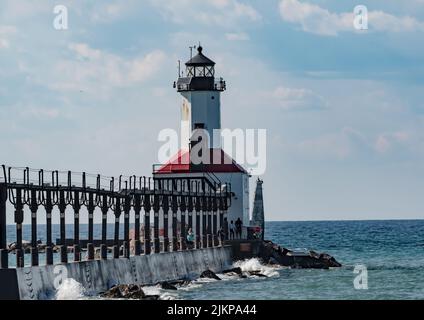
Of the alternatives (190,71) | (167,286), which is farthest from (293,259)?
(167,286)

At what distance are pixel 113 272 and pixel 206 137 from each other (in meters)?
35.6

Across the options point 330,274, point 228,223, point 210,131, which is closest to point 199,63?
point 210,131

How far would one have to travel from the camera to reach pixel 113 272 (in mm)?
66750

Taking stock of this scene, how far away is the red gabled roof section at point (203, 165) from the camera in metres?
97.1

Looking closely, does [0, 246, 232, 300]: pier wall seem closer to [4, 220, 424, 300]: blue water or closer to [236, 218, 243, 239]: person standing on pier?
[4, 220, 424, 300]: blue water

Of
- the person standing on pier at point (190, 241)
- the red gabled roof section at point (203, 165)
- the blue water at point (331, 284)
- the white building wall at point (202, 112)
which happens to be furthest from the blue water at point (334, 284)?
the white building wall at point (202, 112)

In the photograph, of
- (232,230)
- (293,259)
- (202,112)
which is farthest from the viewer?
(202,112)

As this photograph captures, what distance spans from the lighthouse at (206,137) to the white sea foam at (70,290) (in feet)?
122

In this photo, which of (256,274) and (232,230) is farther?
(232,230)

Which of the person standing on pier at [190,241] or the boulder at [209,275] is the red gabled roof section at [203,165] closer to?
the person standing on pier at [190,241]

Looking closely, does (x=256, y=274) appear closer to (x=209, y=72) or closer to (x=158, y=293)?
(x=158, y=293)

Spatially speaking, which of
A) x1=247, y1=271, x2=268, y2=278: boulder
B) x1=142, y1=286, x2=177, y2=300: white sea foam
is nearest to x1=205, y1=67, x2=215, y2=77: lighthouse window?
x1=247, y1=271, x2=268, y2=278: boulder
